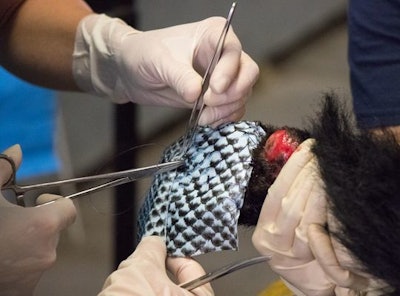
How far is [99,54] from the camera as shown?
3.10 ft

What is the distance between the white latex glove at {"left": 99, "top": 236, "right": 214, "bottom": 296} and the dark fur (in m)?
0.17

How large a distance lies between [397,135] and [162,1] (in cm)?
143

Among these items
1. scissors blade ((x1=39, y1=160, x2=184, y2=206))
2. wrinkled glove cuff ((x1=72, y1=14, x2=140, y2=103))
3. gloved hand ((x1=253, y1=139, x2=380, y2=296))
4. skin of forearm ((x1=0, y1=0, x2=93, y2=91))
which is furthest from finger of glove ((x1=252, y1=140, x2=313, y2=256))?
skin of forearm ((x1=0, y1=0, x2=93, y2=91))

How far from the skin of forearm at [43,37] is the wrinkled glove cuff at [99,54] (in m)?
0.02

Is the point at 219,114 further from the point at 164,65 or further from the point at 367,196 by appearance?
the point at 367,196

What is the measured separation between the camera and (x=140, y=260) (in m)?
0.68

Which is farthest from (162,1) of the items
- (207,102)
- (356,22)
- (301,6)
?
(207,102)

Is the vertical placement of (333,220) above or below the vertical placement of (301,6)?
above

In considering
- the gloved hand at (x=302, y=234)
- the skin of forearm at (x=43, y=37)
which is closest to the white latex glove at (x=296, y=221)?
the gloved hand at (x=302, y=234)

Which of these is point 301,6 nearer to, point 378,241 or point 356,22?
point 356,22

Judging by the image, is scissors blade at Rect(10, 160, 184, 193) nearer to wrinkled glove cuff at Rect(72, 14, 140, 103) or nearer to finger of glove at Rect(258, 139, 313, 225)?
finger of glove at Rect(258, 139, 313, 225)

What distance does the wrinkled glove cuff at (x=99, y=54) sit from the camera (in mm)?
924

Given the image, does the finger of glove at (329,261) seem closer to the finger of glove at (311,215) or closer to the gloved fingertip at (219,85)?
the finger of glove at (311,215)

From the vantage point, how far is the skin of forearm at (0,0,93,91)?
101 centimetres
